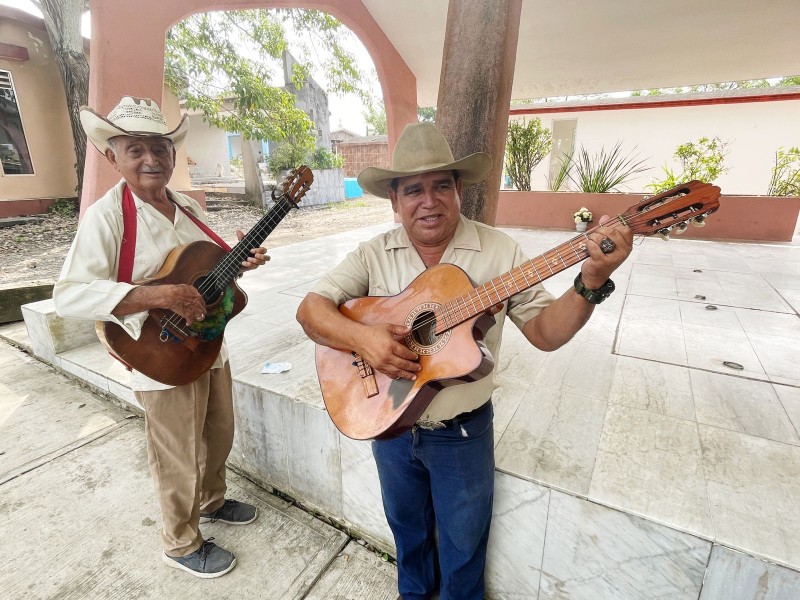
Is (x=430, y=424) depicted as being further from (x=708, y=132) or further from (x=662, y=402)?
(x=708, y=132)

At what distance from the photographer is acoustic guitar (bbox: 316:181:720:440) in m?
1.09

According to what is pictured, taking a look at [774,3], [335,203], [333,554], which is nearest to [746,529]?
[333,554]

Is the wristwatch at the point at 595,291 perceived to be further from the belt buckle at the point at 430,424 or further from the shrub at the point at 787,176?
the shrub at the point at 787,176

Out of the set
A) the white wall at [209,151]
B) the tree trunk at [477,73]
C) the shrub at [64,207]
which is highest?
the white wall at [209,151]

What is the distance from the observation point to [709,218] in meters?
7.72

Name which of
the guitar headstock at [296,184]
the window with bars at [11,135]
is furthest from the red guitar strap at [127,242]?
the window with bars at [11,135]

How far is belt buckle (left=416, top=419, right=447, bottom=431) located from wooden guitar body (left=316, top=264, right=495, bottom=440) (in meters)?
0.06

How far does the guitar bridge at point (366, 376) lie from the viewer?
4.70ft

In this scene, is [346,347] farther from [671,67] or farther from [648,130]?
[648,130]

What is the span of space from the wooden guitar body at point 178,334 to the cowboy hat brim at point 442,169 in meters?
0.75

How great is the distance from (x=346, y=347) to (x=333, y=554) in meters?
1.16

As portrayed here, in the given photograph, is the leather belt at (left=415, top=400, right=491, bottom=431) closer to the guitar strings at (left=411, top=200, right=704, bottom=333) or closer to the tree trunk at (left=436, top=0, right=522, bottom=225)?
the guitar strings at (left=411, top=200, right=704, bottom=333)

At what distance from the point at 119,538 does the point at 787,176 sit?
11523 millimetres

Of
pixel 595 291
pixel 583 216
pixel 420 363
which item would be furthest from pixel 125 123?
pixel 583 216
